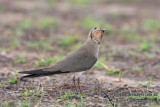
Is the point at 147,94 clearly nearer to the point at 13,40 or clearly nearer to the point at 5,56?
the point at 5,56

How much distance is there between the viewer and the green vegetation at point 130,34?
27.3ft

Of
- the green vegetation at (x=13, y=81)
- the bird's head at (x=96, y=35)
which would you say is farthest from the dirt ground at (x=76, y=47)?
the bird's head at (x=96, y=35)

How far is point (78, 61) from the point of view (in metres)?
4.35

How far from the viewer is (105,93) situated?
4.22 m

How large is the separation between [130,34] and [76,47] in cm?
218

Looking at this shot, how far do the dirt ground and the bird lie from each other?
0.83 feet

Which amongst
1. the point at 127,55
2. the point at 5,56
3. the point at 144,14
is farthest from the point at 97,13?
the point at 5,56

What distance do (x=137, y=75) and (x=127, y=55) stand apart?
132 cm

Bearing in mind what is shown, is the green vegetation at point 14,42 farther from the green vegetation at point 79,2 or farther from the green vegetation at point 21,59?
the green vegetation at point 79,2

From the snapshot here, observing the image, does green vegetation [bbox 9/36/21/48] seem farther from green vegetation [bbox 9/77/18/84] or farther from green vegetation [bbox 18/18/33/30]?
green vegetation [bbox 9/77/18/84]

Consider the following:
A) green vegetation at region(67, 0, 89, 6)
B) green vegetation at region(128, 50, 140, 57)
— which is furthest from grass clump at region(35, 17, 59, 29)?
green vegetation at region(67, 0, 89, 6)

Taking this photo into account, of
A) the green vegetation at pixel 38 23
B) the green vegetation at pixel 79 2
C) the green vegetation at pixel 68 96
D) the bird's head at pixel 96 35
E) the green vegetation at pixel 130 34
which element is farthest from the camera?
the green vegetation at pixel 79 2

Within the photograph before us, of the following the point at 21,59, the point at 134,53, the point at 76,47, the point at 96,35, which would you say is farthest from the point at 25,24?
the point at 96,35

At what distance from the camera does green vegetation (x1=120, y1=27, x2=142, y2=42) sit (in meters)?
8.33
